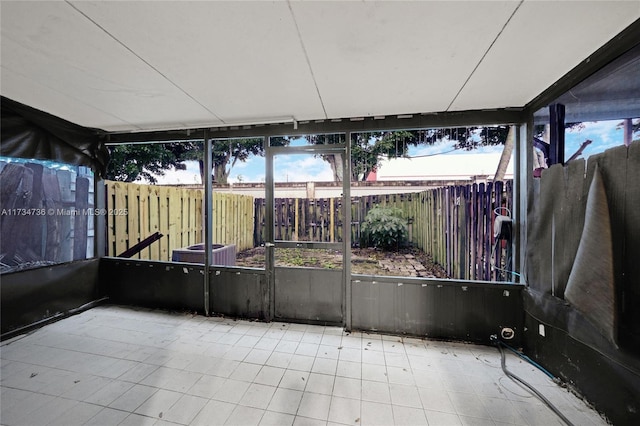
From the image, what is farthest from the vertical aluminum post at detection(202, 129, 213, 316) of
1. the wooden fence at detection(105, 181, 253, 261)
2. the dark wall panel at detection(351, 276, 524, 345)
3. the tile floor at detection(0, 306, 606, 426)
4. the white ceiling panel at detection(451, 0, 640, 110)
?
the white ceiling panel at detection(451, 0, 640, 110)

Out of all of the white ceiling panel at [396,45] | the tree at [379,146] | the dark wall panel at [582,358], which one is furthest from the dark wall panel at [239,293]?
the dark wall panel at [582,358]

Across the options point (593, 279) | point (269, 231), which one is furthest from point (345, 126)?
point (593, 279)

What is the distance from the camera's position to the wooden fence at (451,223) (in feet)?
9.07

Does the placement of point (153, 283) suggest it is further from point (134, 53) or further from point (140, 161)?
point (140, 161)

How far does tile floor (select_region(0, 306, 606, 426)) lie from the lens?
156 centimetres

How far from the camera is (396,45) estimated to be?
1.49 metres

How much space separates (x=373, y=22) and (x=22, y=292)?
4.14m

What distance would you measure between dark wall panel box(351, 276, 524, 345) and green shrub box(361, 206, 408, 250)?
44.2 inches

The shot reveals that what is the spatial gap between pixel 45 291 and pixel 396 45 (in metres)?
4.30

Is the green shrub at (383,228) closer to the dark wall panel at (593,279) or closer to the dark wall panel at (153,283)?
the dark wall panel at (593,279)

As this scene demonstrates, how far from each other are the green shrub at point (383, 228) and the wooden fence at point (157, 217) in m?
2.39

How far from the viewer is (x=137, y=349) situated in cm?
230

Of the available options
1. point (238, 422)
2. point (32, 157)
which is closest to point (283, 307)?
point (238, 422)

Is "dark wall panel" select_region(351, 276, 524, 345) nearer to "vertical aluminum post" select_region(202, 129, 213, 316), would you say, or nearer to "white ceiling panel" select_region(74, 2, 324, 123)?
"vertical aluminum post" select_region(202, 129, 213, 316)
